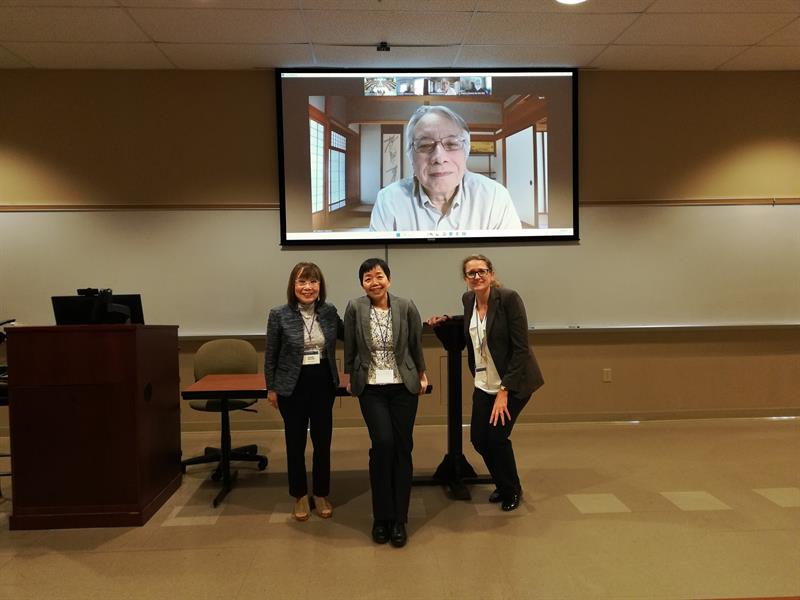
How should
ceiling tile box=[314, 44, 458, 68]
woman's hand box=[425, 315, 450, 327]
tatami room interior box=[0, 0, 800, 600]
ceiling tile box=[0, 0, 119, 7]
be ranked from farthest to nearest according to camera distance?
1. ceiling tile box=[314, 44, 458, 68]
2. tatami room interior box=[0, 0, 800, 600]
3. ceiling tile box=[0, 0, 119, 7]
4. woman's hand box=[425, 315, 450, 327]

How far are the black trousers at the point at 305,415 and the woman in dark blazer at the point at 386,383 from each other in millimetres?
222

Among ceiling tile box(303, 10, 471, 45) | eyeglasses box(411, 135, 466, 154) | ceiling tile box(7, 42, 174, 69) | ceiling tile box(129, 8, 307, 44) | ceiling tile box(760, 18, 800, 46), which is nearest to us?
ceiling tile box(129, 8, 307, 44)

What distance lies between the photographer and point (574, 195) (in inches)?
205

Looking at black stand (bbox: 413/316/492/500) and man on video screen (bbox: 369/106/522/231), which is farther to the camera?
man on video screen (bbox: 369/106/522/231)

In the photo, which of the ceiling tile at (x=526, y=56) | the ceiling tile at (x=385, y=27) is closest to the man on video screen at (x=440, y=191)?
the ceiling tile at (x=526, y=56)

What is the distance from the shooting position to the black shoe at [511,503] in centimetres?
320

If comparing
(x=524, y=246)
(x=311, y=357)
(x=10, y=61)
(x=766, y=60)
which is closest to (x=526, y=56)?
(x=524, y=246)

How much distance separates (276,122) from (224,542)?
3619 mm

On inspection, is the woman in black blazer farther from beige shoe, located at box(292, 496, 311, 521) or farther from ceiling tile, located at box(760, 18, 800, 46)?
ceiling tile, located at box(760, 18, 800, 46)

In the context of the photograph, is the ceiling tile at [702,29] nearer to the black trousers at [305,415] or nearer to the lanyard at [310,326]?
the lanyard at [310,326]

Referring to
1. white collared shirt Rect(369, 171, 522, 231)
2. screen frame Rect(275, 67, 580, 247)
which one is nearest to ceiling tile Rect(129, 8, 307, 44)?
screen frame Rect(275, 67, 580, 247)

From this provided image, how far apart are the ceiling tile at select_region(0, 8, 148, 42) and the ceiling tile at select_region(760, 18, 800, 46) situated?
16.2 ft

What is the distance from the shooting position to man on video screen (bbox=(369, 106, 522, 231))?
5148 mm

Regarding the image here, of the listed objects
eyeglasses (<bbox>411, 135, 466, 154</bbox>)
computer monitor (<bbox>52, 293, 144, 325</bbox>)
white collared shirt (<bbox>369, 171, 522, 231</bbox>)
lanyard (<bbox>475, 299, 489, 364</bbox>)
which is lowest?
lanyard (<bbox>475, 299, 489, 364</bbox>)
